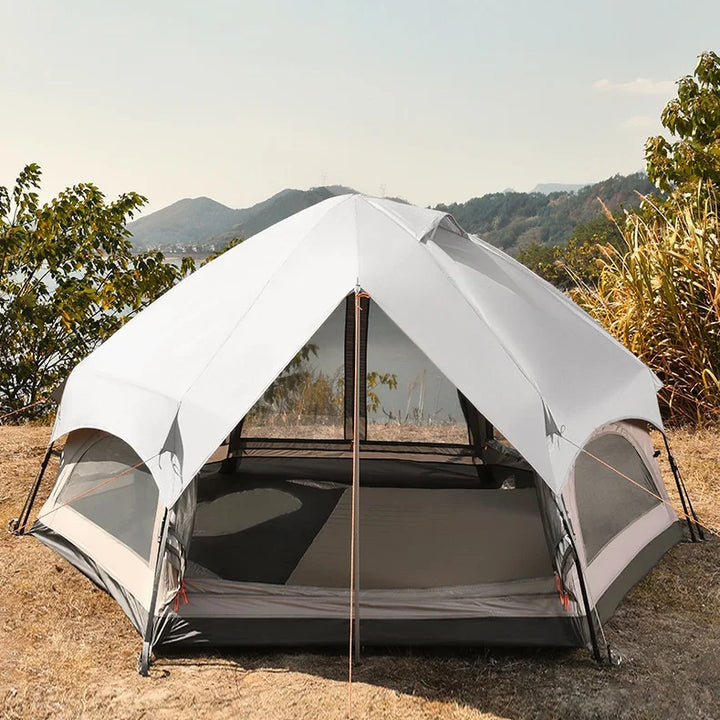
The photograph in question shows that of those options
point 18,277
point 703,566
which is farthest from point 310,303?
point 18,277

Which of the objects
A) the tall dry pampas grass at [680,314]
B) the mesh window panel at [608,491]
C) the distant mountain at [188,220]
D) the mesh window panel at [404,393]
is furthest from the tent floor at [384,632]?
the distant mountain at [188,220]

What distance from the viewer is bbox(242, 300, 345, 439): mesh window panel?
3.96 m

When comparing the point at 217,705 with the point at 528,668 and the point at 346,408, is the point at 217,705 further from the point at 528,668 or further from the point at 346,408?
the point at 346,408

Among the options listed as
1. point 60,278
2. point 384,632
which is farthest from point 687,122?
point 384,632

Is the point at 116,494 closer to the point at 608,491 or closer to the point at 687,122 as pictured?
the point at 608,491

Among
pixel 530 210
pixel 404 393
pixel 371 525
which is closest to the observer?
pixel 371 525

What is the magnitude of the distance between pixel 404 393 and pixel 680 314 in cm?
236

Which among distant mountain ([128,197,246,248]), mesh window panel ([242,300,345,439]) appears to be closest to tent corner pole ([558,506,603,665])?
mesh window panel ([242,300,345,439])

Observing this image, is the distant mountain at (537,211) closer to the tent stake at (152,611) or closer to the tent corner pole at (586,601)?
the tent corner pole at (586,601)

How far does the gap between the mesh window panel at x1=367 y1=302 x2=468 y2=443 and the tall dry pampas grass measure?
6.03 feet

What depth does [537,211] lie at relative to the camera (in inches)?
2498

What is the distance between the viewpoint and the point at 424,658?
8.41 ft

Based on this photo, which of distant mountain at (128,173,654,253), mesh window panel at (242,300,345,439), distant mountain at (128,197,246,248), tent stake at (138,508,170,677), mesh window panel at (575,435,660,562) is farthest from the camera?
distant mountain at (128,197,246,248)

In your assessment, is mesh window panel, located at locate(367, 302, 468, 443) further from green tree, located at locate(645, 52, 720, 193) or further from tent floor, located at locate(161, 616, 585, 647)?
green tree, located at locate(645, 52, 720, 193)
